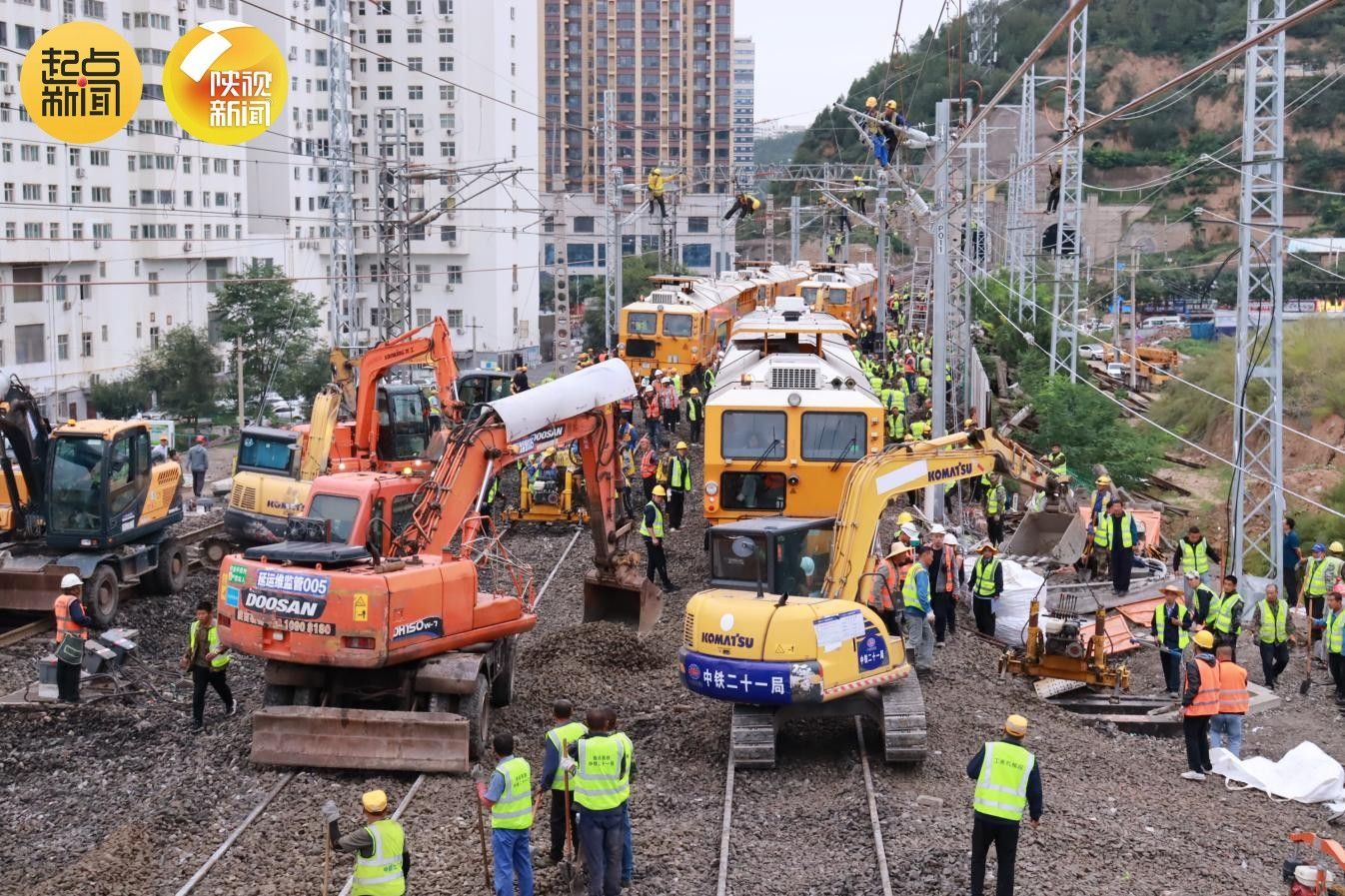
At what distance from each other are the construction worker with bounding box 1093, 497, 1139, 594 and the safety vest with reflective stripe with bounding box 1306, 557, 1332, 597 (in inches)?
80.1

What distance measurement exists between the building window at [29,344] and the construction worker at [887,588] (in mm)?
41852

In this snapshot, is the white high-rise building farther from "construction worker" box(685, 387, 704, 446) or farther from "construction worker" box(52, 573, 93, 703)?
"construction worker" box(52, 573, 93, 703)

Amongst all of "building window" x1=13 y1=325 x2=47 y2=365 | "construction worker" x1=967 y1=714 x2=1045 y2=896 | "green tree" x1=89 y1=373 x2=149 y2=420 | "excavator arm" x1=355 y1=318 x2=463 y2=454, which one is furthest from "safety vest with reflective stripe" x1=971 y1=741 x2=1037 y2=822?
"building window" x1=13 y1=325 x2=47 y2=365

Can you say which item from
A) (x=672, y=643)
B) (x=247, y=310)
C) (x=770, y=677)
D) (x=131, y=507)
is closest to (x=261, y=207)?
(x=247, y=310)

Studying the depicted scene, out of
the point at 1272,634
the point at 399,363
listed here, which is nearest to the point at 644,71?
the point at 399,363

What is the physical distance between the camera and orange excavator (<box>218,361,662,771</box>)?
1256 cm

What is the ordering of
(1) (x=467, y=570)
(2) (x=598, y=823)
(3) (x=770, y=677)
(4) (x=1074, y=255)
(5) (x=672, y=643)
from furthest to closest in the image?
(4) (x=1074, y=255) < (5) (x=672, y=643) < (1) (x=467, y=570) < (3) (x=770, y=677) < (2) (x=598, y=823)

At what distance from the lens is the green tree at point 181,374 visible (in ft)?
158

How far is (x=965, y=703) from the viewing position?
14.4 metres

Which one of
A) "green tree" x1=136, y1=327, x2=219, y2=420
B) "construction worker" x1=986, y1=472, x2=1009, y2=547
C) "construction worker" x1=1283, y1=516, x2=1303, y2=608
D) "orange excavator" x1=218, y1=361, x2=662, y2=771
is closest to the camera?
"orange excavator" x1=218, y1=361, x2=662, y2=771

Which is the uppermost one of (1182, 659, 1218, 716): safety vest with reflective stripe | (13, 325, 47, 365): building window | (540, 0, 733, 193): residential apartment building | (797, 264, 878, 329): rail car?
(540, 0, 733, 193): residential apartment building

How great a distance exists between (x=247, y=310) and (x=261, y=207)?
1822 centimetres

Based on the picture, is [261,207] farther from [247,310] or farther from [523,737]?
[523,737]

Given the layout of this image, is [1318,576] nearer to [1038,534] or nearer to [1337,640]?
[1337,640]
